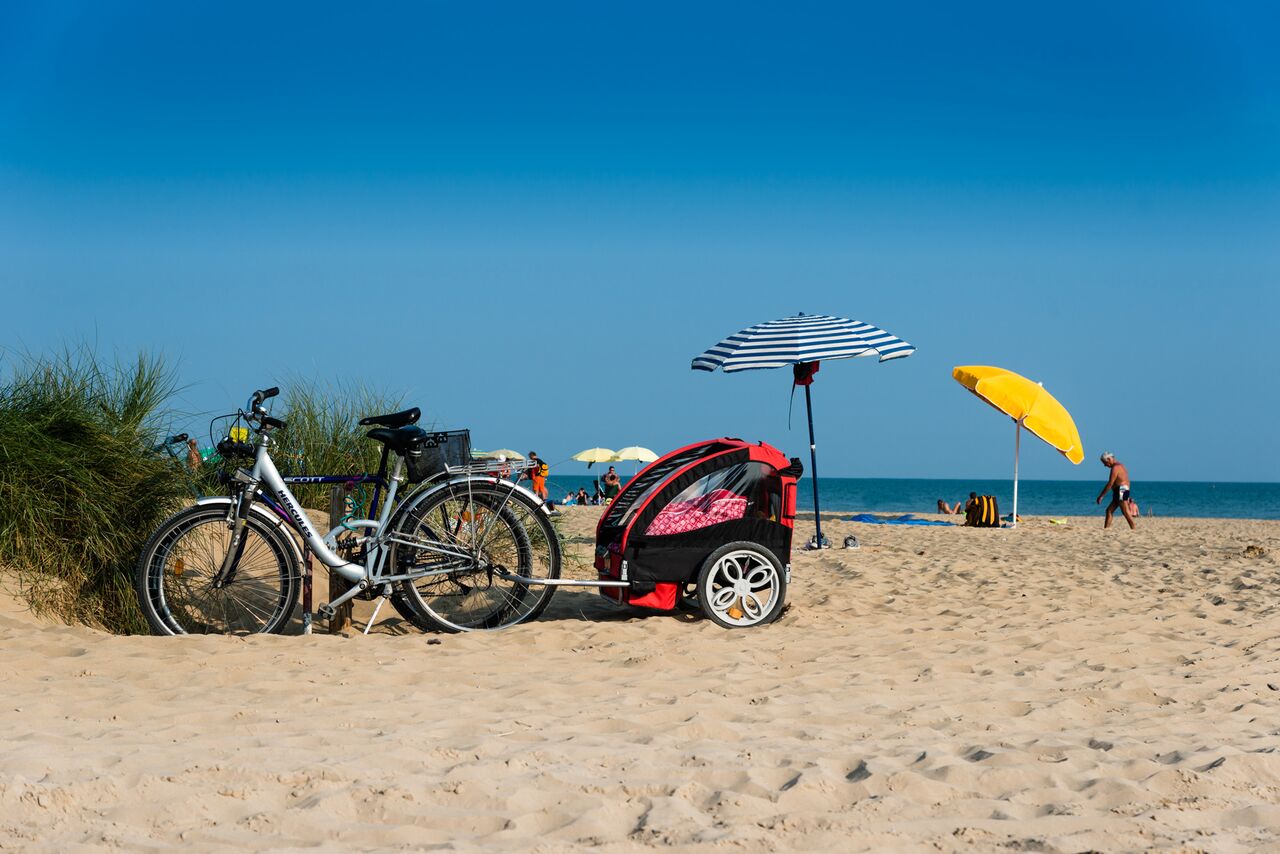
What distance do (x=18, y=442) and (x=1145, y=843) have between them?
5578mm

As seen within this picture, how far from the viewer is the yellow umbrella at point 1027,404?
16094mm

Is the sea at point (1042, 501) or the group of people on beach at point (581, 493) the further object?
the sea at point (1042, 501)

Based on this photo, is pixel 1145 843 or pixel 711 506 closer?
pixel 1145 843

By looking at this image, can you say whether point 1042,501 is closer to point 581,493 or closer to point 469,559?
point 581,493

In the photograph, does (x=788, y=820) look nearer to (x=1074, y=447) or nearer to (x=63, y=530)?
(x=63, y=530)

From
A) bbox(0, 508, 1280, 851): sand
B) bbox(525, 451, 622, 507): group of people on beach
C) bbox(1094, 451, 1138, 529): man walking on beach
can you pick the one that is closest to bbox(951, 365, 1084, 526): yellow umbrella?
bbox(1094, 451, 1138, 529): man walking on beach

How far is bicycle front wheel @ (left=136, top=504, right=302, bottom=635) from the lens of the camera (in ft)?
18.5

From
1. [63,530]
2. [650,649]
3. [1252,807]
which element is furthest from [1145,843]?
[63,530]

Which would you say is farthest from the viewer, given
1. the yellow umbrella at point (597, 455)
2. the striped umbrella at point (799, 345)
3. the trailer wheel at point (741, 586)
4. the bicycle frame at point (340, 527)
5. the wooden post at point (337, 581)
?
the yellow umbrella at point (597, 455)

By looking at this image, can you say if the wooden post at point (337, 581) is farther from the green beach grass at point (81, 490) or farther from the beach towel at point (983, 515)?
the beach towel at point (983, 515)

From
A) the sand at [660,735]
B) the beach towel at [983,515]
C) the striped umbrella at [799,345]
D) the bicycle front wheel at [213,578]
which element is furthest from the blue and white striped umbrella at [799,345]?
the beach towel at [983,515]

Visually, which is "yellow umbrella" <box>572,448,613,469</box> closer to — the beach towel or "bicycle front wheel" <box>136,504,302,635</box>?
the beach towel

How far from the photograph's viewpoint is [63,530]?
5996 millimetres

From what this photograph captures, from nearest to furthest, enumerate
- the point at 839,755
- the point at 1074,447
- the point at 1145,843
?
the point at 1145,843 < the point at 839,755 < the point at 1074,447
